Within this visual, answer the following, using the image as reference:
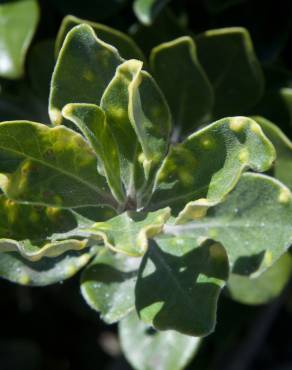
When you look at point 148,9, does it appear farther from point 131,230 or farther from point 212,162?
point 131,230

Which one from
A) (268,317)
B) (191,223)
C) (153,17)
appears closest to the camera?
(191,223)

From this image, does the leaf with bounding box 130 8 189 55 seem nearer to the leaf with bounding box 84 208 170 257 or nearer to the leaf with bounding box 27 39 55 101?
the leaf with bounding box 27 39 55 101

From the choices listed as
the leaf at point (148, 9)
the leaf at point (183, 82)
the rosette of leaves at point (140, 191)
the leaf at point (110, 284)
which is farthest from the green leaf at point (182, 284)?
the leaf at point (148, 9)

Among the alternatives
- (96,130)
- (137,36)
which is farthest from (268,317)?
(96,130)

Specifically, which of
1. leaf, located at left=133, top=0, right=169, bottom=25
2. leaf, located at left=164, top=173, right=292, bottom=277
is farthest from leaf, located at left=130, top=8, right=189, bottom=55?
leaf, located at left=164, top=173, right=292, bottom=277

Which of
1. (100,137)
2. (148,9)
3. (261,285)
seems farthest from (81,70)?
(261,285)

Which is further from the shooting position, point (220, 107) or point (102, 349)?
point (102, 349)

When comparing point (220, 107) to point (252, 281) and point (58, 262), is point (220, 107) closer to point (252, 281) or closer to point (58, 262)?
point (252, 281)
